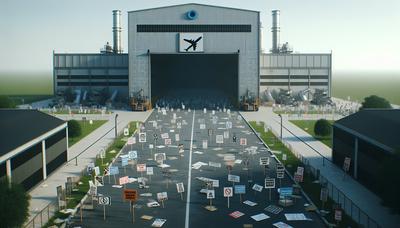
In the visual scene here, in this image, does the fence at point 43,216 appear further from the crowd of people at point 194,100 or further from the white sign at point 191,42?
the white sign at point 191,42

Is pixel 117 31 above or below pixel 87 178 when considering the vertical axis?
above

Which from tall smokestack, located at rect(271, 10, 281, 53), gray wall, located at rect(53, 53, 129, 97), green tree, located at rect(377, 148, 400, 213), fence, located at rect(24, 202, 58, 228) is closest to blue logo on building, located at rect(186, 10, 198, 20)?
gray wall, located at rect(53, 53, 129, 97)

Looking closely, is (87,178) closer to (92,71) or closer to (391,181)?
(391,181)

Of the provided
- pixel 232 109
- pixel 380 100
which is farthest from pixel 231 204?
pixel 232 109

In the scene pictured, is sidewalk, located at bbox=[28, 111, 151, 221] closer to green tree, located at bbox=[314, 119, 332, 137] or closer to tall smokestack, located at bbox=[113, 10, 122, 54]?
green tree, located at bbox=[314, 119, 332, 137]

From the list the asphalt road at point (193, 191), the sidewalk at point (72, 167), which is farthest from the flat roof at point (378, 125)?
the sidewalk at point (72, 167)

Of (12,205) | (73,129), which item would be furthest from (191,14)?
(12,205)
